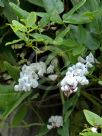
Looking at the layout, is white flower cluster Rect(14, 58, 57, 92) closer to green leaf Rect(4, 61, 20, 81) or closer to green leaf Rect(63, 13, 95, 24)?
green leaf Rect(4, 61, 20, 81)

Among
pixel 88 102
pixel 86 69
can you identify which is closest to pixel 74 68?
pixel 86 69

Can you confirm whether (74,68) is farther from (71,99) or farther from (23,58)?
(23,58)

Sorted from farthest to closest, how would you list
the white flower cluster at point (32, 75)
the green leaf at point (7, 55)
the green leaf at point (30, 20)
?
the green leaf at point (7, 55)
the white flower cluster at point (32, 75)
the green leaf at point (30, 20)

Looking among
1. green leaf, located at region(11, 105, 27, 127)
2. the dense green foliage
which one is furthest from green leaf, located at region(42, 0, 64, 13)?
green leaf, located at region(11, 105, 27, 127)

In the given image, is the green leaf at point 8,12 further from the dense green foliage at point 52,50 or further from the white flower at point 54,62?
the white flower at point 54,62

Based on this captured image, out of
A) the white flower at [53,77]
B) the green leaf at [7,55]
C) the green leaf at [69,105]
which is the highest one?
the green leaf at [7,55]

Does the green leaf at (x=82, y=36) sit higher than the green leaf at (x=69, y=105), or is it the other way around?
the green leaf at (x=82, y=36)

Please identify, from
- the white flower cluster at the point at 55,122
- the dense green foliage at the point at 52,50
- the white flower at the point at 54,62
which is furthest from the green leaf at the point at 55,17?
the white flower cluster at the point at 55,122
